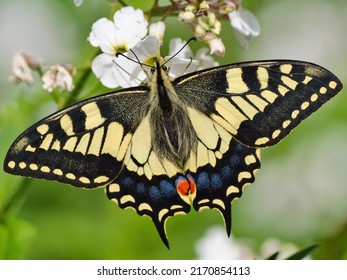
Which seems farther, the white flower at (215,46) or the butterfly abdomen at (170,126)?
Answer: the butterfly abdomen at (170,126)

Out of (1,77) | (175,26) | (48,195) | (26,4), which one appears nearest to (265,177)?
(175,26)

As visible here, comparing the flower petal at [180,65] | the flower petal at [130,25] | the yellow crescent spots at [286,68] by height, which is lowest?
the yellow crescent spots at [286,68]

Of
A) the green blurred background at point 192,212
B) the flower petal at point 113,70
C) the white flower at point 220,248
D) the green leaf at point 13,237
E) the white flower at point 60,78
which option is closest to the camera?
the flower petal at point 113,70

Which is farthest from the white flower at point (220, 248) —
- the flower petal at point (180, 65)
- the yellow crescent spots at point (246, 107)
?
the flower petal at point (180, 65)

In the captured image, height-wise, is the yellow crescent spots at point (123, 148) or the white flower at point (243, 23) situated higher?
the white flower at point (243, 23)

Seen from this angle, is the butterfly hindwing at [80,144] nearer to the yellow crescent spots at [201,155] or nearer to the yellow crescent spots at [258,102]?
the yellow crescent spots at [201,155]

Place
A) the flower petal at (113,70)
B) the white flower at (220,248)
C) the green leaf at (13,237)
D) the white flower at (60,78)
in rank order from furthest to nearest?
the white flower at (220,248) < the green leaf at (13,237) < the white flower at (60,78) < the flower petal at (113,70)

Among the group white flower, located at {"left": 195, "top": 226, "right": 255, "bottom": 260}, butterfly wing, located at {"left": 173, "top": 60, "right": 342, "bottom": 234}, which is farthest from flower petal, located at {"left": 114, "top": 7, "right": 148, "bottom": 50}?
white flower, located at {"left": 195, "top": 226, "right": 255, "bottom": 260}
